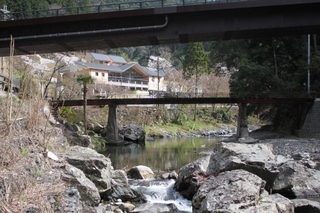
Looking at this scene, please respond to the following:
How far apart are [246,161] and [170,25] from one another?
12.2 metres

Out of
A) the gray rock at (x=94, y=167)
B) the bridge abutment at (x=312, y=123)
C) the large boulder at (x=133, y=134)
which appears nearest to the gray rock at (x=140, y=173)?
the gray rock at (x=94, y=167)

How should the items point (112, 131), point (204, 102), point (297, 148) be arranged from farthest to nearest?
point (112, 131)
point (204, 102)
point (297, 148)

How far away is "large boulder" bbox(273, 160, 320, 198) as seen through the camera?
10211 millimetres

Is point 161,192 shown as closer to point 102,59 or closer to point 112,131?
point 112,131

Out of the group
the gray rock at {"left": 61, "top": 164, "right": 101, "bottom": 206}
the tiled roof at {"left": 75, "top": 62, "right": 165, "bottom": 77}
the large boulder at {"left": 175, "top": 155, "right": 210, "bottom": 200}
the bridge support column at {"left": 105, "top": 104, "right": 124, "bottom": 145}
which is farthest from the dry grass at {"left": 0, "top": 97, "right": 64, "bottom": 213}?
the tiled roof at {"left": 75, "top": 62, "right": 165, "bottom": 77}

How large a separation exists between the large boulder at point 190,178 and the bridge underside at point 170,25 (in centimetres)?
1016

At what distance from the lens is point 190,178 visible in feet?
38.1

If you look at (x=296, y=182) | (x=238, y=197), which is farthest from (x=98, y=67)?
(x=238, y=197)

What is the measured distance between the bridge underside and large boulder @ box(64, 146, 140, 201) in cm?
1079

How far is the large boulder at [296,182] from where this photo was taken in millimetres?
10211

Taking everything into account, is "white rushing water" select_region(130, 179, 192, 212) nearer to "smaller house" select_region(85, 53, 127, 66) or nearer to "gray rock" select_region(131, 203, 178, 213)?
"gray rock" select_region(131, 203, 178, 213)

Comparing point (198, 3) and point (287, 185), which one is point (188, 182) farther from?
point (198, 3)

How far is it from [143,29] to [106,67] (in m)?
39.4

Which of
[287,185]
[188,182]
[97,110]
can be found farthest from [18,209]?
[97,110]
